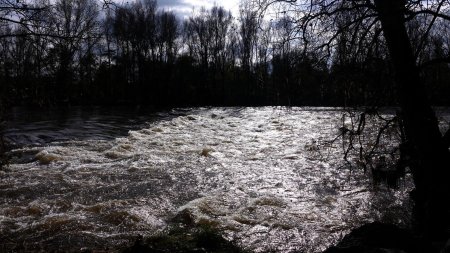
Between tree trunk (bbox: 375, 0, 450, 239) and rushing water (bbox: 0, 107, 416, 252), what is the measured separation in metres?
1.52

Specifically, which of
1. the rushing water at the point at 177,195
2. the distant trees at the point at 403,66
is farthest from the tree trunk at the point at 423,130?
the rushing water at the point at 177,195

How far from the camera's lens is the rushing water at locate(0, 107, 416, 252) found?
6.16m

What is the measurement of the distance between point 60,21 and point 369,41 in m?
4.18

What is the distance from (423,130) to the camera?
17.7 ft

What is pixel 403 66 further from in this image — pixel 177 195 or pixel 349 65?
pixel 177 195

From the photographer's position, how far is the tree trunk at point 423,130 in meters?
5.26

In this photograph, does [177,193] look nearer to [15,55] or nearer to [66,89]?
[66,89]

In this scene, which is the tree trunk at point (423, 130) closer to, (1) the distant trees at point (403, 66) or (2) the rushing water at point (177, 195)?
(1) the distant trees at point (403, 66)

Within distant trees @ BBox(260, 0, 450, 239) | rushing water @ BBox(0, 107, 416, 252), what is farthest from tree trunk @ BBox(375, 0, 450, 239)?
rushing water @ BBox(0, 107, 416, 252)

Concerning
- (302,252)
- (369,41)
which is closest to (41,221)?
(302,252)

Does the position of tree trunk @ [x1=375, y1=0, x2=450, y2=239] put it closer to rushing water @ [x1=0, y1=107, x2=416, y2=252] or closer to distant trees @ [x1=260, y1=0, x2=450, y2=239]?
distant trees @ [x1=260, y1=0, x2=450, y2=239]

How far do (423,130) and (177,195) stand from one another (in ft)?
15.8

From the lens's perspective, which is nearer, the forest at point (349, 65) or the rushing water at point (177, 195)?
the forest at point (349, 65)

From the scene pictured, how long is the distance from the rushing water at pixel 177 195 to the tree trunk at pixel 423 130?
1.52 metres
